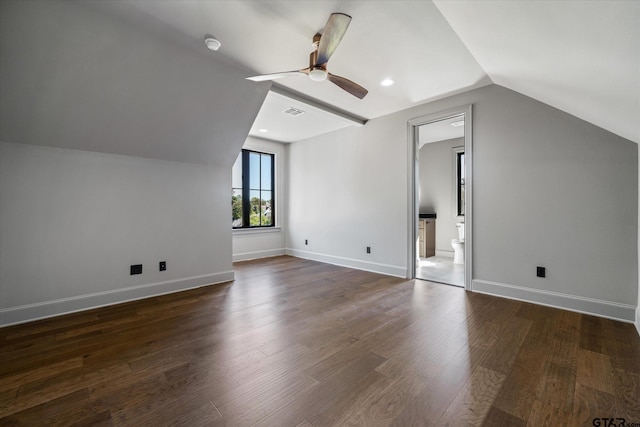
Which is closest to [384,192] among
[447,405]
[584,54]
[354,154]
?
[354,154]

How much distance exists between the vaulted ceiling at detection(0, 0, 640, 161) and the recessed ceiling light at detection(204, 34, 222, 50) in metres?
0.05

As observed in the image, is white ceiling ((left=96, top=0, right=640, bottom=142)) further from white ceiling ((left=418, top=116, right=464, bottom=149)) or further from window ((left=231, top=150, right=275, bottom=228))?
window ((left=231, top=150, right=275, bottom=228))

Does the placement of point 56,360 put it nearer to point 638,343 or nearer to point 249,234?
point 249,234

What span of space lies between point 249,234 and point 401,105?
3.73 meters

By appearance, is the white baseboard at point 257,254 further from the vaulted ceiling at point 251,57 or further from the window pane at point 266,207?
the vaulted ceiling at point 251,57

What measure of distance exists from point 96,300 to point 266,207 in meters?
3.48

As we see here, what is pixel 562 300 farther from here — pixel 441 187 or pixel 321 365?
pixel 441 187

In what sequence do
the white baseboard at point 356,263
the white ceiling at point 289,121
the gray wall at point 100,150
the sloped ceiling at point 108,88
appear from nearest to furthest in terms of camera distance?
the sloped ceiling at point 108,88
the gray wall at point 100,150
the white ceiling at point 289,121
the white baseboard at point 356,263

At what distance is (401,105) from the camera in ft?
12.7

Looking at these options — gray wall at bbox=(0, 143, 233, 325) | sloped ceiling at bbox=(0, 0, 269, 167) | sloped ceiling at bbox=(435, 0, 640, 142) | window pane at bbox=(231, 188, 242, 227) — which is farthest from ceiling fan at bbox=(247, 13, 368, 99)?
window pane at bbox=(231, 188, 242, 227)

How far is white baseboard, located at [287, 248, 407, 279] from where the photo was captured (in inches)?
163

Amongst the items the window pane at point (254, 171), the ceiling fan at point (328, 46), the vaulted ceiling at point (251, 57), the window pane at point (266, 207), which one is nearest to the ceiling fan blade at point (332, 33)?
the ceiling fan at point (328, 46)

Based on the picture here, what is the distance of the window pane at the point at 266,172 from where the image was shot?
591 cm

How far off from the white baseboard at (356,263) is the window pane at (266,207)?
2.91 feet
